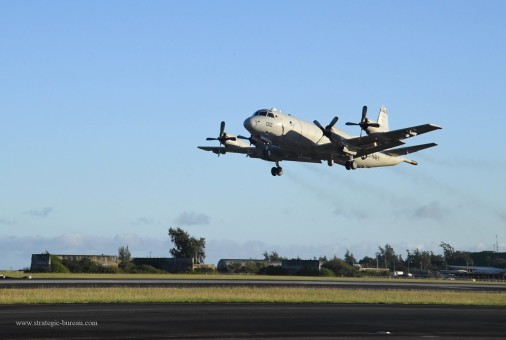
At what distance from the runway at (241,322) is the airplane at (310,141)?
2472cm

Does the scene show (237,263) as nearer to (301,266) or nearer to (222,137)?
(301,266)

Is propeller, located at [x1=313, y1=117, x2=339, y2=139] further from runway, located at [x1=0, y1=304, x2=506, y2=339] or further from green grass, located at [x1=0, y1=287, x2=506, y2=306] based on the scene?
runway, located at [x1=0, y1=304, x2=506, y2=339]

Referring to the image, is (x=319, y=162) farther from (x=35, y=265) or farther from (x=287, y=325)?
(x=35, y=265)

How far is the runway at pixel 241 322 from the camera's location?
1196 inches

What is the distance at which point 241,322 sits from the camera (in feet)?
115

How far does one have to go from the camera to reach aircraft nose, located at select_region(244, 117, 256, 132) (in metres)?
68.9

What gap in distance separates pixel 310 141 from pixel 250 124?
663 centimetres

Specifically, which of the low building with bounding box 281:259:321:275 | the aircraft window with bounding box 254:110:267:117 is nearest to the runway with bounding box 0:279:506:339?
the aircraft window with bounding box 254:110:267:117

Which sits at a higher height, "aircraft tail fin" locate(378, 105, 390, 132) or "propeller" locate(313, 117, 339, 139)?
"aircraft tail fin" locate(378, 105, 390, 132)

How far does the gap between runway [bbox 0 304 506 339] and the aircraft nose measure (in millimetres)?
24634

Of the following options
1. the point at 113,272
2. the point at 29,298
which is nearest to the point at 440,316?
the point at 29,298

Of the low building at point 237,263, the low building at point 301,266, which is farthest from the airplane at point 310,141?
the low building at point 237,263

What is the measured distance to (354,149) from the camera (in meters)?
74.9

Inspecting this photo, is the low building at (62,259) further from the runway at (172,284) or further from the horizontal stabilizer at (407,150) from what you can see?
Answer: the horizontal stabilizer at (407,150)
